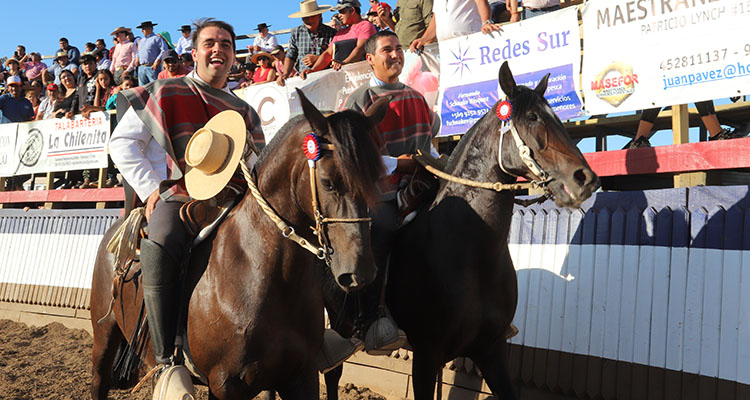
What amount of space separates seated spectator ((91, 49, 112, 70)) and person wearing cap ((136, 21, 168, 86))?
6.77 feet

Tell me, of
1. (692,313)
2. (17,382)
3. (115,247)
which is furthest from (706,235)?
(17,382)

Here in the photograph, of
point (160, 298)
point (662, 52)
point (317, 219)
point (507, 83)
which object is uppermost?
point (662, 52)

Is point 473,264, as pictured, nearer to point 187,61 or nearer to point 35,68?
point 187,61

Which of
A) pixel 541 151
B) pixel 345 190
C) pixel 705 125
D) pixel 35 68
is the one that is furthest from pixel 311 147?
pixel 35 68

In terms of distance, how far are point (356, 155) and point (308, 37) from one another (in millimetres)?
8175

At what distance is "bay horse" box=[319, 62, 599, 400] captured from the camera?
395 cm

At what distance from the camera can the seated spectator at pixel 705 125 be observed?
5.19 m

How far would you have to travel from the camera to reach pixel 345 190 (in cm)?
268

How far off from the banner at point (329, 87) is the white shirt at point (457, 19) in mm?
524

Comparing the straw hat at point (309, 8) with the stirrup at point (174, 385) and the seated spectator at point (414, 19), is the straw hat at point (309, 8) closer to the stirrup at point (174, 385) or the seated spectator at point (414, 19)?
the seated spectator at point (414, 19)

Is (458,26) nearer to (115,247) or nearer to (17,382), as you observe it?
(115,247)

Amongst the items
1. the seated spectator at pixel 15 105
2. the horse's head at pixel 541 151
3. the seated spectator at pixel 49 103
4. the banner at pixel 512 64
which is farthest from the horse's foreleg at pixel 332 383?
the seated spectator at pixel 15 105

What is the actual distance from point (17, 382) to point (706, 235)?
6.36 m

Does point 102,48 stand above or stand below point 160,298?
above
